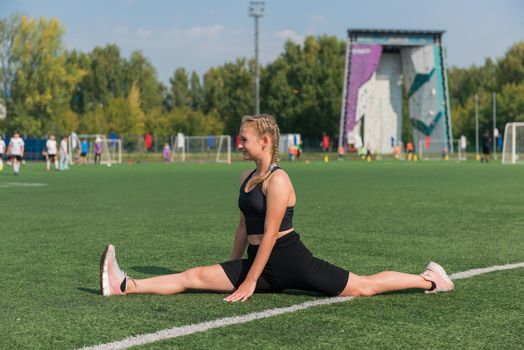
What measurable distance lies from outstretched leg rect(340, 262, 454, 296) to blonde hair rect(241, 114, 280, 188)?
101cm

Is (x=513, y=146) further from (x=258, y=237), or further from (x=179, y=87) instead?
(x=179, y=87)

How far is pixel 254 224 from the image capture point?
18.0ft

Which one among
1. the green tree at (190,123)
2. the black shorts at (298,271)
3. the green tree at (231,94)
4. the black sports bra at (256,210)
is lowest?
the black shorts at (298,271)

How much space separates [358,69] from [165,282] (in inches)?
2546

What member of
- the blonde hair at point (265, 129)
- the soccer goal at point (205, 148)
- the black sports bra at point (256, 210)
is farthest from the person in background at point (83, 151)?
the blonde hair at point (265, 129)

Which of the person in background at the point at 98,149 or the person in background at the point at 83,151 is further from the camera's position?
the person in background at the point at 83,151

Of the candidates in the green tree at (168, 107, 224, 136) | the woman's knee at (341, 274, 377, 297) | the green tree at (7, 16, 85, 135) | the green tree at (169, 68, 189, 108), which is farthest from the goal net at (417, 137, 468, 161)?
the woman's knee at (341, 274, 377, 297)

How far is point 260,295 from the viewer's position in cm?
559

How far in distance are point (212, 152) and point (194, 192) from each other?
4192 cm

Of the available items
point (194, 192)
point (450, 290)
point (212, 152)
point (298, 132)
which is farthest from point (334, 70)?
point (450, 290)

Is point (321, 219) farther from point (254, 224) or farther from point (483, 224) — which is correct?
point (254, 224)

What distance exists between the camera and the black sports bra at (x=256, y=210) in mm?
5391

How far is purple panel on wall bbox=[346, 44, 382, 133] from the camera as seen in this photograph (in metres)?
68.4

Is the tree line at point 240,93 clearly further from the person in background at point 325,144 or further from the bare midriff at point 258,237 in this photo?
the bare midriff at point 258,237
